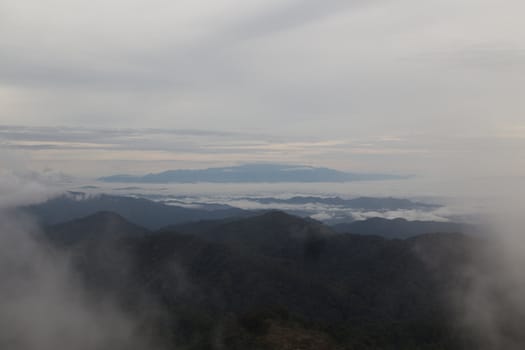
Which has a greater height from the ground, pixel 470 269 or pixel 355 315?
pixel 470 269

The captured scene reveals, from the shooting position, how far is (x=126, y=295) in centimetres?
17512

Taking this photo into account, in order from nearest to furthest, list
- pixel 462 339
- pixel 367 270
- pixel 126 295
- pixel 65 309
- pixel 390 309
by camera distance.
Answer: pixel 462 339, pixel 65 309, pixel 390 309, pixel 126 295, pixel 367 270

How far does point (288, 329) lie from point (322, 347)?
7537 mm

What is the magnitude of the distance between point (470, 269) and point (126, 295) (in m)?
117

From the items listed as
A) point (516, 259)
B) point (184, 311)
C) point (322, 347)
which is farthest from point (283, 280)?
point (322, 347)

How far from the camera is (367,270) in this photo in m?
196

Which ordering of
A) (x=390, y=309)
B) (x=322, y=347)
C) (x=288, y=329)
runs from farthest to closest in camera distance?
(x=390, y=309) < (x=288, y=329) < (x=322, y=347)

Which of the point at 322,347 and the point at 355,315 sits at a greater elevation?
the point at 322,347

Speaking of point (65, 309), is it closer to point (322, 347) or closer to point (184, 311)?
point (184, 311)

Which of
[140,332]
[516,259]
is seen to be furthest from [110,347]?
[516,259]

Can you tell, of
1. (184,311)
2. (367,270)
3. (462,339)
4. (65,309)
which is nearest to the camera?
(462,339)

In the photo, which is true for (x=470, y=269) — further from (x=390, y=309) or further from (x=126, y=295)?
(x=126, y=295)

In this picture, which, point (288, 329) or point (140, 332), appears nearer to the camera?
point (288, 329)

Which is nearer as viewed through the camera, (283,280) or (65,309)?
(65,309)
